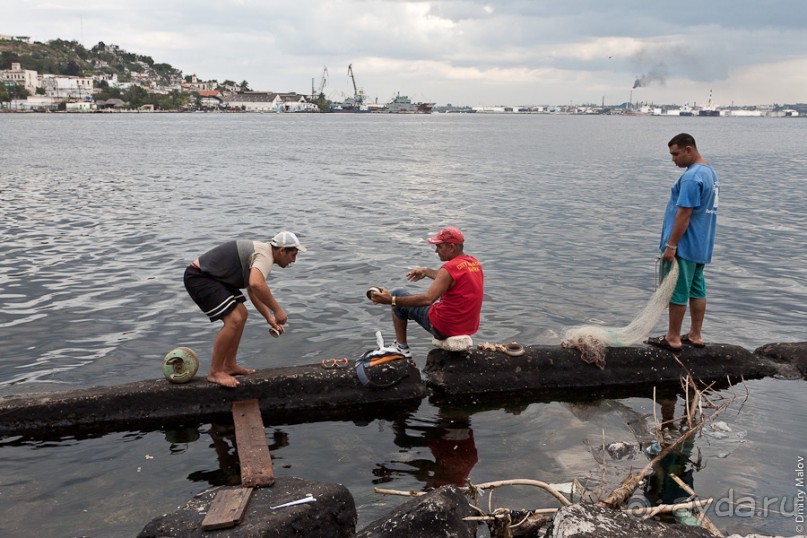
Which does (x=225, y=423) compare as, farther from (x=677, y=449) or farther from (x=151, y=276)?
(x=151, y=276)

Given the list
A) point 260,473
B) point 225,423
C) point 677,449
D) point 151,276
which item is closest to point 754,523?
point 677,449

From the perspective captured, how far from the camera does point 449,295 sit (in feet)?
25.6

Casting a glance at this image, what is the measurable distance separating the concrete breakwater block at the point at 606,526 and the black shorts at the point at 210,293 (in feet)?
13.9

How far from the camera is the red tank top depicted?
25.0 feet

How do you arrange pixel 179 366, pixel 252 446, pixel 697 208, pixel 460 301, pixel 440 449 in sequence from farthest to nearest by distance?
pixel 697 208
pixel 460 301
pixel 179 366
pixel 440 449
pixel 252 446

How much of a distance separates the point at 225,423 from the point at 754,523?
546cm

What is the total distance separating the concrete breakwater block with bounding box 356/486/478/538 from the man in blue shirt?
498 cm

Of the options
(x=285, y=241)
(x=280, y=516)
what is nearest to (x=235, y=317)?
(x=285, y=241)

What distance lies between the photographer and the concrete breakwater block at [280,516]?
4.77m

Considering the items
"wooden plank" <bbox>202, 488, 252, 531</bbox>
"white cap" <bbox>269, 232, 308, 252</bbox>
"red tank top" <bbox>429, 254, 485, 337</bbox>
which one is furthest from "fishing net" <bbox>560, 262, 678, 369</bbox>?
"wooden plank" <bbox>202, 488, 252, 531</bbox>

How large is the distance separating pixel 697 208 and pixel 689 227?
264 mm

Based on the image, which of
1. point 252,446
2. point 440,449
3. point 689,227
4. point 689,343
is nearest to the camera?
point 252,446

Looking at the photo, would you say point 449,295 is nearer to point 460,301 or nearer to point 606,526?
point 460,301

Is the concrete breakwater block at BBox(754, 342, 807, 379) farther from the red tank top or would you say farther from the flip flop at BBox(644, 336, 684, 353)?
the red tank top
